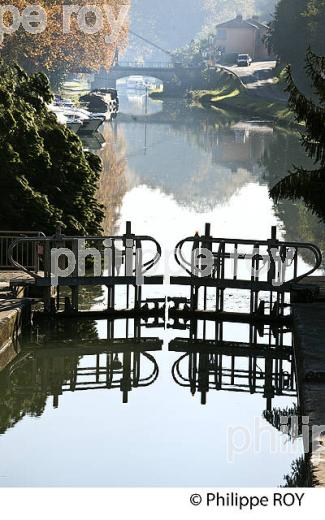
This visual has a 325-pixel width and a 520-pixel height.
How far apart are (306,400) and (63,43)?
9124 cm

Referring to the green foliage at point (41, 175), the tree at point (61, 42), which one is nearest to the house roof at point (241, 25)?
the tree at point (61, 42)

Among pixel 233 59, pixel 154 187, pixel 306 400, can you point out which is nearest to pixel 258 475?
pixel 306 400

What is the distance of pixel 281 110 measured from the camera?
4299 inches

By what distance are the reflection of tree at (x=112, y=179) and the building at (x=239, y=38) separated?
97895 mm

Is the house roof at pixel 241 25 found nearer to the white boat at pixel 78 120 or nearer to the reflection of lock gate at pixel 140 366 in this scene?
the white boat at pixel 78 120

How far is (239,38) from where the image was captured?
19038cm

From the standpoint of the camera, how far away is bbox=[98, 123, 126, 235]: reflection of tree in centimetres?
4400

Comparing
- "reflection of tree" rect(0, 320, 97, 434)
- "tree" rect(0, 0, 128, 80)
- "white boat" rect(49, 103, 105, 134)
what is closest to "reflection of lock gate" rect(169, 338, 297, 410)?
"reflection of tree" rect(0, 320, 97, 434)

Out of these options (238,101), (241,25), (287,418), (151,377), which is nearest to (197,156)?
(151,377)

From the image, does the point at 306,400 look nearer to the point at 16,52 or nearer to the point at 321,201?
the point at 321,201

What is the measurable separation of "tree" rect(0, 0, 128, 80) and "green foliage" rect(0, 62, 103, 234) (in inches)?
1850

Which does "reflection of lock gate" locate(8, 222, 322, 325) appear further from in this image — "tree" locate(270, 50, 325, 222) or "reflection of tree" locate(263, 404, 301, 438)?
"reflection of tree" locate(263, 404, 301, 438)

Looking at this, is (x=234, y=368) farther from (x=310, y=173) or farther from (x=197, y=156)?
(x=197, y=156)

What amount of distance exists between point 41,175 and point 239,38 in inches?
6309
